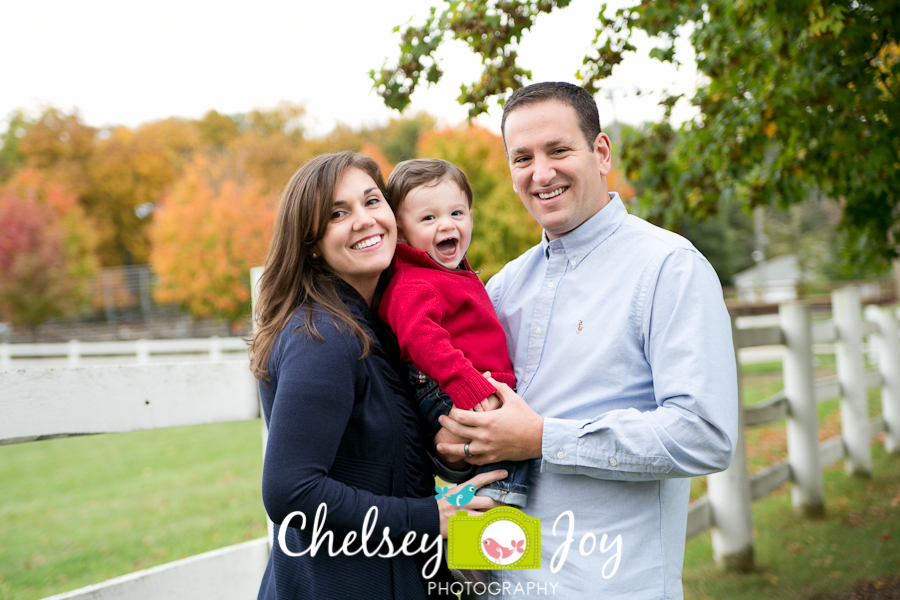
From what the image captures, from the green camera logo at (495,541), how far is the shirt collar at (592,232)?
845 millimetres

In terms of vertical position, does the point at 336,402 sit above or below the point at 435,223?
below

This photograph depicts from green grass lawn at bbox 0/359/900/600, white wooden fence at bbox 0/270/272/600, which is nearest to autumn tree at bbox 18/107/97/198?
green grass lawn at bbox 0/359/900/600

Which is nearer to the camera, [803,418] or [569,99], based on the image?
[569,99]

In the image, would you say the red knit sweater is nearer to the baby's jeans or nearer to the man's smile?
the baby's jeans

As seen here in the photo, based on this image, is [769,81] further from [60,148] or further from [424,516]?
[60,148]

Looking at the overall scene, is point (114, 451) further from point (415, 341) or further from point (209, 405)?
point (415, 341)

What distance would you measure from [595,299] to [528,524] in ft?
2.37

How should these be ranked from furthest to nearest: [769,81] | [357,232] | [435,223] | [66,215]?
[66,215] → [769,81] → [435,223] → [357,232]

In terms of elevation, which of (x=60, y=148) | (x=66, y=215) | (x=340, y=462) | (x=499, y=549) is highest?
(x=60, y=148)

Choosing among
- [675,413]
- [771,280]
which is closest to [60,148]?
[675,413]

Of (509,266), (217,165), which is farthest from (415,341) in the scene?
(217,165)

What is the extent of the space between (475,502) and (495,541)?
0.43 ft

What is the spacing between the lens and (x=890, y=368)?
759 centimetres

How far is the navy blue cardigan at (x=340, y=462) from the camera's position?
5.96ft
